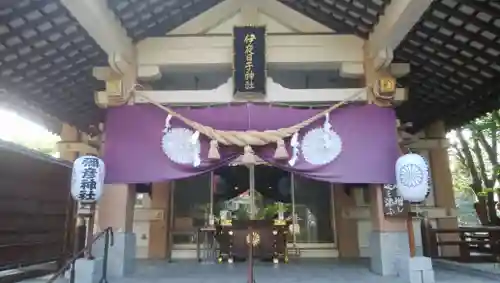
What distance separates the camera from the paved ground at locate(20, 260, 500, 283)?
4.71m

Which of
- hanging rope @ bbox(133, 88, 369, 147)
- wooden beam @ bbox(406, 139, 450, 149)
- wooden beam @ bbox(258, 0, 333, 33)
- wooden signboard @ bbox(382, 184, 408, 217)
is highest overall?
wooden beam @ bbox(258, 0, 333, 33)

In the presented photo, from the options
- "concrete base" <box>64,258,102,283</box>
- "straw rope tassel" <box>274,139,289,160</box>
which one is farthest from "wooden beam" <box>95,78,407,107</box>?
"concrete base" <box>64,258,102,283</box>

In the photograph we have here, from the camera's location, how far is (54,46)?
5055mm

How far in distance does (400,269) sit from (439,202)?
415 centimetres

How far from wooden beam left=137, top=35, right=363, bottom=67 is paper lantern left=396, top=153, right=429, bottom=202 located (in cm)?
180

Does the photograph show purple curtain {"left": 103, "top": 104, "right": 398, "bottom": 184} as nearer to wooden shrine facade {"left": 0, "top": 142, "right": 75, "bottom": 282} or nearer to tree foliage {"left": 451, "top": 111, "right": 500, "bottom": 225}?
wooden shrine facade {"left": 0, "top": 142, "right": 75, "bottom": 282}

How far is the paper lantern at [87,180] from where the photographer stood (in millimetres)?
4559

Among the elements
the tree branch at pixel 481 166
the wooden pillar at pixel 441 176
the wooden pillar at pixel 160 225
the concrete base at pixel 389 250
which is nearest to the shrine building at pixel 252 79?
the concrete base at pixel 389 250

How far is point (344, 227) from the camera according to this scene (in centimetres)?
780

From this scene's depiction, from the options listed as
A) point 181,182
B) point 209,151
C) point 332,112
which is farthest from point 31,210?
point 332,112

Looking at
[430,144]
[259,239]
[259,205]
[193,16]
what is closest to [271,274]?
[259,239]

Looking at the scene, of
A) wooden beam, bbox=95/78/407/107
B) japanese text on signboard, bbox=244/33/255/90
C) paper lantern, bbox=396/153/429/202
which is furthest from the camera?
wooden beam, bbox=95/78/407/107

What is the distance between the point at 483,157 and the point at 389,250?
7082mm

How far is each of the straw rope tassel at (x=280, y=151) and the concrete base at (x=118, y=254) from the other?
7.72 ft
